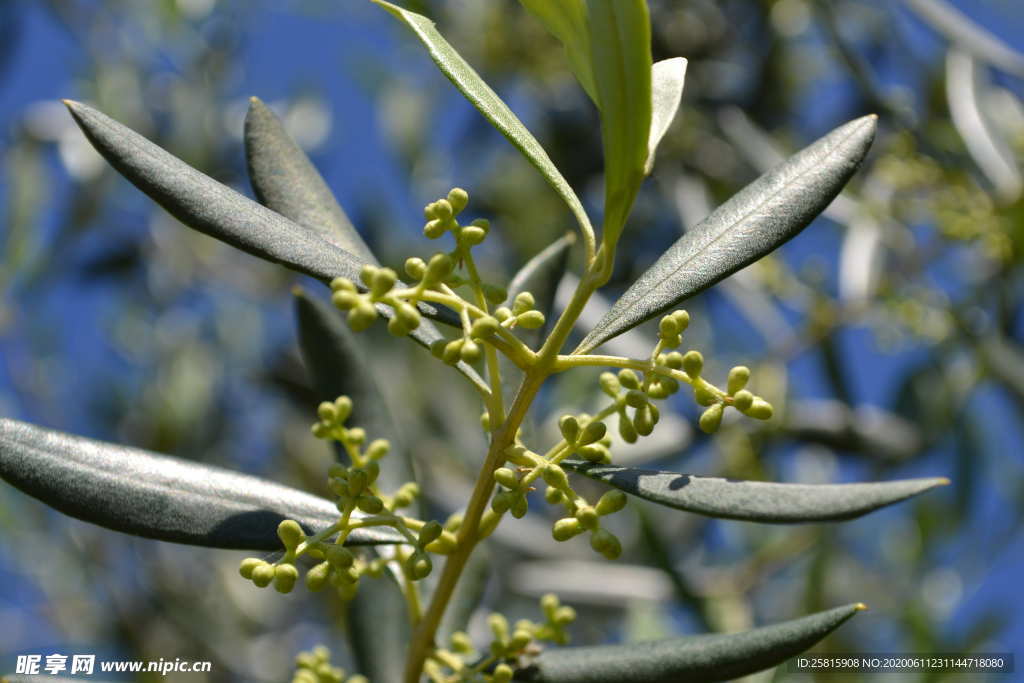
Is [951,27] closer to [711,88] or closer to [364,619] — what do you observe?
[711,88]

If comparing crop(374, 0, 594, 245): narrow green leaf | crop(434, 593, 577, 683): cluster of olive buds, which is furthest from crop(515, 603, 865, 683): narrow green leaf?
crop(374, 0, 594, 245): narrow green leaf

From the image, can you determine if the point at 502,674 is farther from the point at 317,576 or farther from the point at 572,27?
the point at 572,27

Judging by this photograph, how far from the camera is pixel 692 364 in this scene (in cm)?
85

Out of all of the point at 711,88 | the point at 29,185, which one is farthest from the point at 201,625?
the point at 711,88

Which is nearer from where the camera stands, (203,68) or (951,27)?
(951,27)

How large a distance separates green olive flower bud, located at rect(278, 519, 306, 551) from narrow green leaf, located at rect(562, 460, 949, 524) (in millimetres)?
250

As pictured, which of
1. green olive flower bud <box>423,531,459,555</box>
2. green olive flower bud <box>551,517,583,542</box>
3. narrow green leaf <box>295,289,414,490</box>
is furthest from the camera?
narrow green leaf <box>295,289,414,490</box>

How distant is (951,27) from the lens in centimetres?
248

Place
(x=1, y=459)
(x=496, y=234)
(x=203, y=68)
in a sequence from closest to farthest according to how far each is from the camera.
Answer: (x=1, y=459) < (x=496, y=234) < (x=203, y=68)

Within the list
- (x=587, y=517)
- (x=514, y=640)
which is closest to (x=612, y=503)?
(x=587, y=517)

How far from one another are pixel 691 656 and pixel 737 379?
0.81ft

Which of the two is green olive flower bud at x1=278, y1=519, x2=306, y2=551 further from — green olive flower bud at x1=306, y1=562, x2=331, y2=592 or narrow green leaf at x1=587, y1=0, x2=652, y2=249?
narrow green leaf at x1=587, y1=0, x2=652, y2=249

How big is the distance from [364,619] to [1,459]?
0.51m

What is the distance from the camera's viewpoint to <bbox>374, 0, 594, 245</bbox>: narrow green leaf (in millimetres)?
845
